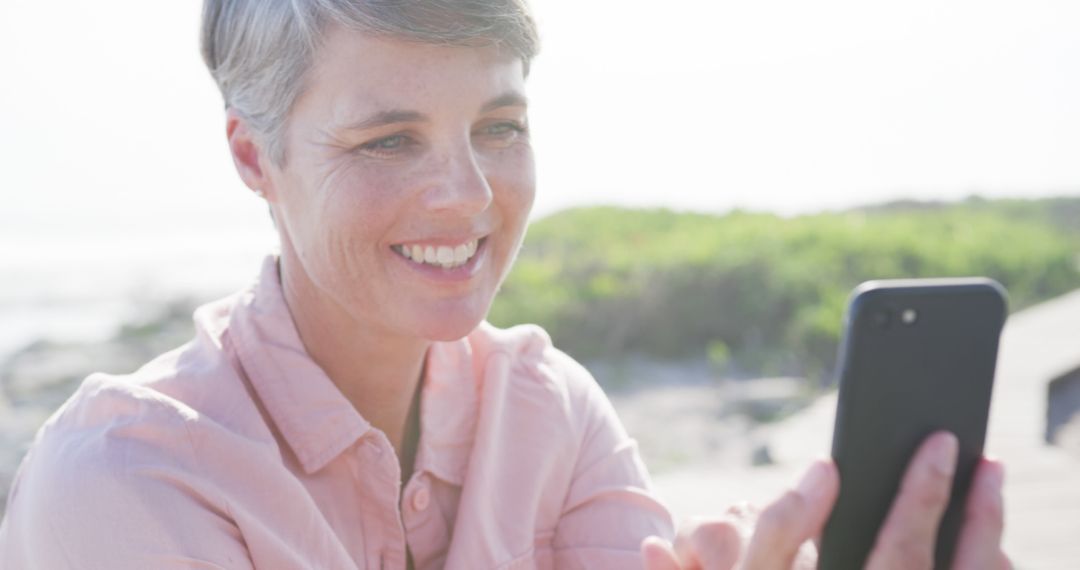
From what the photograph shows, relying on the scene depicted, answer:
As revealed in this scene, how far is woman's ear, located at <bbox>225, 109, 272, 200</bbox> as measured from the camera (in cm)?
192

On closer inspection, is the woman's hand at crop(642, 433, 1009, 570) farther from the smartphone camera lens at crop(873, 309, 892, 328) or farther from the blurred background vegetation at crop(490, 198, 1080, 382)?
the blurred background vegetation at crop(490, 198, 1080, 382)

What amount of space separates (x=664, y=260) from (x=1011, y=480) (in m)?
4.91

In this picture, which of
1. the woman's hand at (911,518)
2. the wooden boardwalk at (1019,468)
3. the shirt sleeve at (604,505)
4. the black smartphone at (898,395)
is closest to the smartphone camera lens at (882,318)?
the black smartphone at (898,395)

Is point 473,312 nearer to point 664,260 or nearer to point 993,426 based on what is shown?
point 993,426

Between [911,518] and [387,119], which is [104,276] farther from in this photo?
[911,518]

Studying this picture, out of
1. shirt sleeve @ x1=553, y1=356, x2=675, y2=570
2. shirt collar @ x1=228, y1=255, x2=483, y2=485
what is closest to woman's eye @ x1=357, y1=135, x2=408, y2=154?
shirt collar @ x1=228, y1=255, x2=483, y2=485

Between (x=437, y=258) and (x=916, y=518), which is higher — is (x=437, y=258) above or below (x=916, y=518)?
above

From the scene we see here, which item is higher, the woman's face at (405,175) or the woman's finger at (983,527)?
the woman's face at (405,175)

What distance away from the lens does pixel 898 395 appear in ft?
3.94

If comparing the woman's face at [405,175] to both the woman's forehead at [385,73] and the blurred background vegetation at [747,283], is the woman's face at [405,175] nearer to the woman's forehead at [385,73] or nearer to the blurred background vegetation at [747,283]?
the woman's forehead at [385,73]

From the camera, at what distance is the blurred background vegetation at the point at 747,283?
8539 millimetres

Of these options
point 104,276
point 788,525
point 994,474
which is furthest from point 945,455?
point 104,276

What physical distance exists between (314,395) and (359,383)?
18cm

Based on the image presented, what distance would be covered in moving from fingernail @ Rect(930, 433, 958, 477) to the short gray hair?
983mm
